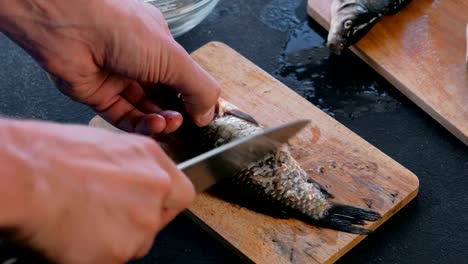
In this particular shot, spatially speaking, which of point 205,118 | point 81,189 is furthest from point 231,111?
point 81,189

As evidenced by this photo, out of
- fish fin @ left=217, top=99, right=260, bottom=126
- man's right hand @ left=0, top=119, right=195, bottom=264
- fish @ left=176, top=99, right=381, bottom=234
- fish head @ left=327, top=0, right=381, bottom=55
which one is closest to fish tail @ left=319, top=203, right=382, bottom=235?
fish @ left=176, top=99, right=381, bottom=234

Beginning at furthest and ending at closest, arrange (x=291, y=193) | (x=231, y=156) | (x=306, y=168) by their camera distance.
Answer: (x=306, y=168) < (x=291, y=193) < (x=231, y=156)

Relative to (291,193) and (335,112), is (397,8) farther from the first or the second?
(291,193)

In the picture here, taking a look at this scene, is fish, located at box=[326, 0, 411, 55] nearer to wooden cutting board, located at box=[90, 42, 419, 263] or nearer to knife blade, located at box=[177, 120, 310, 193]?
wooden cutting board, located at box=[90, 42, 419, 263]

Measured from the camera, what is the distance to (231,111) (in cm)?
174

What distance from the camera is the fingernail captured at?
5.40ft

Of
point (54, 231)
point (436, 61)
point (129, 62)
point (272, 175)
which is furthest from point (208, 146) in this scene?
point (54, 231)

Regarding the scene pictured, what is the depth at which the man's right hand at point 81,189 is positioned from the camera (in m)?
0.94

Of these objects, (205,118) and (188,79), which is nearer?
(188,79)

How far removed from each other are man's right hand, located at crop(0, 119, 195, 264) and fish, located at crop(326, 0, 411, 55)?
933mm

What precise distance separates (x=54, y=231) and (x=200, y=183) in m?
0.38

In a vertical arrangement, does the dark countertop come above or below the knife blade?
below

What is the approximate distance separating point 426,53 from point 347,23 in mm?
216

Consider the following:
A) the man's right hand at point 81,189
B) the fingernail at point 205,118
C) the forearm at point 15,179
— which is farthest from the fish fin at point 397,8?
the forearm at point 15,179
